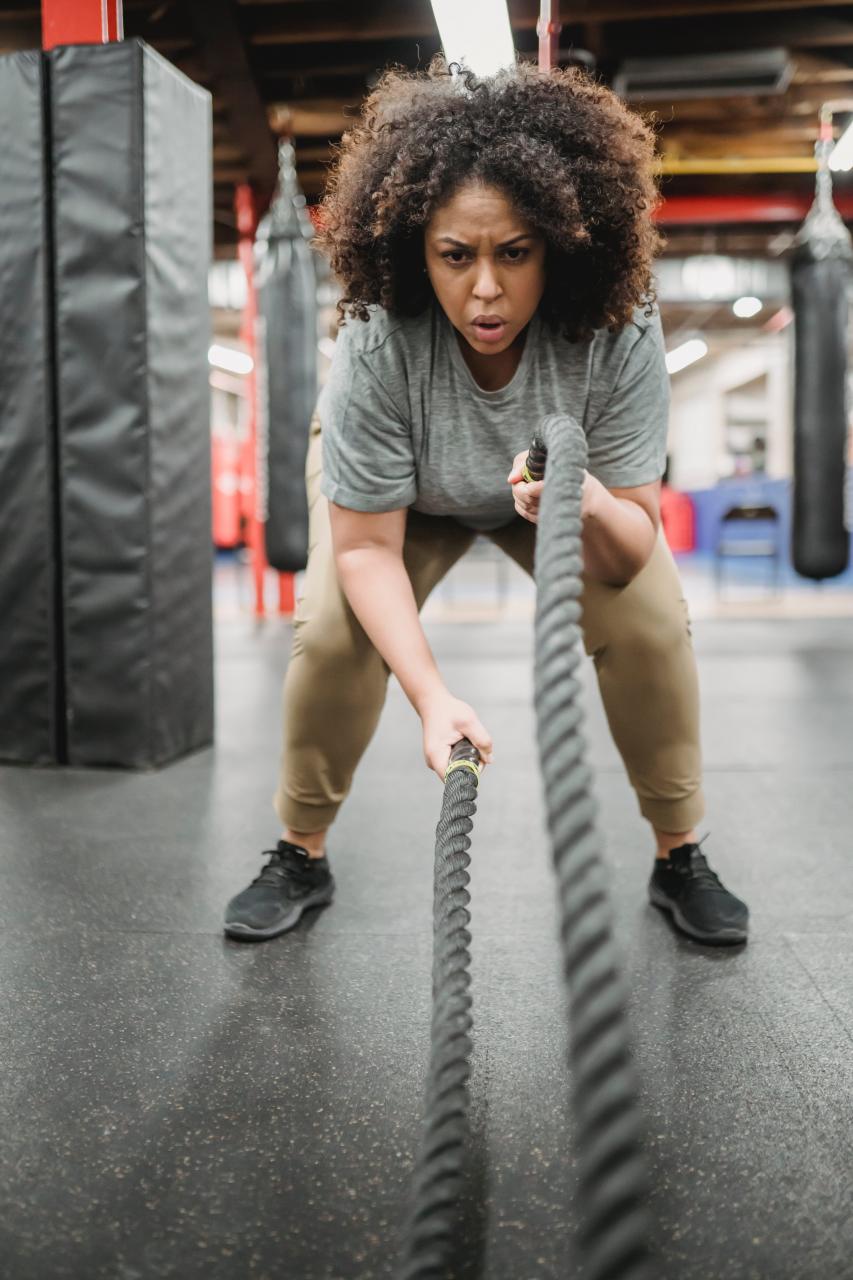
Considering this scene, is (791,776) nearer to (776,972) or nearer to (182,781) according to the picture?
(776,972)

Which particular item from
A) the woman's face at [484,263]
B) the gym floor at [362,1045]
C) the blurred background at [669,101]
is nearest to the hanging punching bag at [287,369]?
the blurred background at [669,101]

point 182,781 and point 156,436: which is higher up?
point 156,436

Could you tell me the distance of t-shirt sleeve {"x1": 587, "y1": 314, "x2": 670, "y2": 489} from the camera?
1.17m

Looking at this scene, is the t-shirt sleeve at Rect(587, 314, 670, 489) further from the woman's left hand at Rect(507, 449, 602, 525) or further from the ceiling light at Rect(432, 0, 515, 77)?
the ceiling light at Rect(432, 0, 515, 77)

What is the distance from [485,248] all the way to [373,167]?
205mm

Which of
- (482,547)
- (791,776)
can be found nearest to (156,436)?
(791,776)

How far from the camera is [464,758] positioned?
921 millimetres

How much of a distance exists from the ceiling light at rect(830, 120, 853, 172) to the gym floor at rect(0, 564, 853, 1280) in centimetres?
401

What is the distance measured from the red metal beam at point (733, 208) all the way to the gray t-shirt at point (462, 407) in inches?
226

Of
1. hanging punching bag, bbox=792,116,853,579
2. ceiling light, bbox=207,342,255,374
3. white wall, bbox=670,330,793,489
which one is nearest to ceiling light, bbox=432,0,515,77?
hanging punching bag, bbox=792,116,853,579

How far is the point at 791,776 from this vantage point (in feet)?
7.13

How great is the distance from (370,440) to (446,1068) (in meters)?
0.73

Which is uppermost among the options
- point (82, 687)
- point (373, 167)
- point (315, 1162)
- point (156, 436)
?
point (373, 167)

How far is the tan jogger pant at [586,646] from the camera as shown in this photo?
1274 mm
